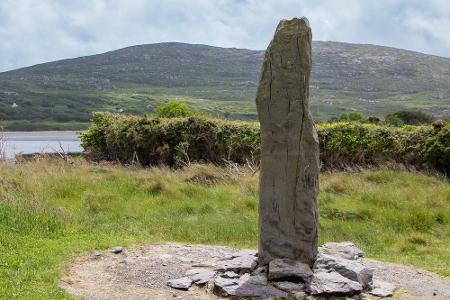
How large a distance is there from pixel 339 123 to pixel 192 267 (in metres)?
15.4

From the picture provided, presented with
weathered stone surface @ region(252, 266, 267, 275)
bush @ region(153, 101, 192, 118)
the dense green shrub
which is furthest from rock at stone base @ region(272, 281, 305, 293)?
bush @ region(153, 101, 192, 118)

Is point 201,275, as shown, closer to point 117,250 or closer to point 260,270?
point 260,270

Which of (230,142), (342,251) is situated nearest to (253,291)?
(342,251)

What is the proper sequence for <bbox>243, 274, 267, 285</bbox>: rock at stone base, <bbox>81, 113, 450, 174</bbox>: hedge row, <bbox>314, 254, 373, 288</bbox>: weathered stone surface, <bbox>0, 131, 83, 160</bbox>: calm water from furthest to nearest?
<bbox>0, 131, 83, 160</bbox>: calm water < <bbox>81, 113, 450, 174</bbox>: hedge row < <bbox>314, 254, 373, 288</bbox>: weathered stone surface < <bbox>243, 274, 267, 285</bbox>: rock at stone base

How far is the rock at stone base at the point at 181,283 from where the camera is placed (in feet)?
27.7

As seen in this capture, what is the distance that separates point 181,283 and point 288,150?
2.39m

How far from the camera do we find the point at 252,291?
8.23 meters

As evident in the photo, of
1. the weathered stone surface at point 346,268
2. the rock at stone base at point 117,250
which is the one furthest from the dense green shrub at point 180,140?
the weathered stone surface at point 346,268

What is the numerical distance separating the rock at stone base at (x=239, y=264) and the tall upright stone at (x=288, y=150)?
0.76 feet

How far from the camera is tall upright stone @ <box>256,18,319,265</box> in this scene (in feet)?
29.0

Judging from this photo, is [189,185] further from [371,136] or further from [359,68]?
[359,68]

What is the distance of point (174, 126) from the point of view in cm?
2572

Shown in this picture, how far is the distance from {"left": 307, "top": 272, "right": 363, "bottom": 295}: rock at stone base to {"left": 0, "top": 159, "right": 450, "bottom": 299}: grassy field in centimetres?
241

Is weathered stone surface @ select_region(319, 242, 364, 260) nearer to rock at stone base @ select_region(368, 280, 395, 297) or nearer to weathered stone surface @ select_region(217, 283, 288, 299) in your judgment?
rock at stone base @ select_region(368, 280, 395, 297)
